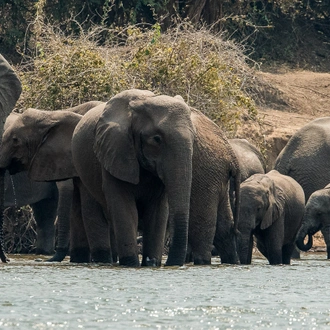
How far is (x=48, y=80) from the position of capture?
20.1 metres

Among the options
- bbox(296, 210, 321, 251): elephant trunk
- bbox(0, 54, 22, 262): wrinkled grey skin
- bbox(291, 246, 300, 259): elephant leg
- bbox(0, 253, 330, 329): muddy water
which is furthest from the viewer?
bbox(291, 246, 300, 259): elephant leg

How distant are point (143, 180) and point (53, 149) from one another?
1.97m

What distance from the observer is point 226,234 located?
52.1ft

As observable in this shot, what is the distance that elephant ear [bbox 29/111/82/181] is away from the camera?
630 inches

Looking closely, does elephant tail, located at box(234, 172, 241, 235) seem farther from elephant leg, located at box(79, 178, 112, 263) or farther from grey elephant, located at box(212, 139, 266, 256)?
grey elephant, located at box(212, 139, 266, 256)

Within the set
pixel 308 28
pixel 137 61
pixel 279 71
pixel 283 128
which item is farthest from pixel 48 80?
pixel 308 28

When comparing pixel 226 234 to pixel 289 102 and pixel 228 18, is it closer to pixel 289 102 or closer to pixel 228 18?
pixel 289 102

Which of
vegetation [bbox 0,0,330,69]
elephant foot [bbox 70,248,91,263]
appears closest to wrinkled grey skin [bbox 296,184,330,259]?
elephant foot [bbox 70,248,91,263]

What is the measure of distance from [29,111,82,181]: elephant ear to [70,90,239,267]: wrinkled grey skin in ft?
1.22

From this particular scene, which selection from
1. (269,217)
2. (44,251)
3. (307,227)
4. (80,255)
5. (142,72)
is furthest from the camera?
(142,72)

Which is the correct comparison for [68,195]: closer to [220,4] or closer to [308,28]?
[220,4]

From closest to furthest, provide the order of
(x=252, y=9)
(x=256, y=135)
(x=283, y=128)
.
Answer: (x=256, y=135) → (x=283, y=128) → (x=252, y=9)

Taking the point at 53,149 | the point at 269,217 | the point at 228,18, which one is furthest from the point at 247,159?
the point at 228,18

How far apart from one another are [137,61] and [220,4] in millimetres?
5864
